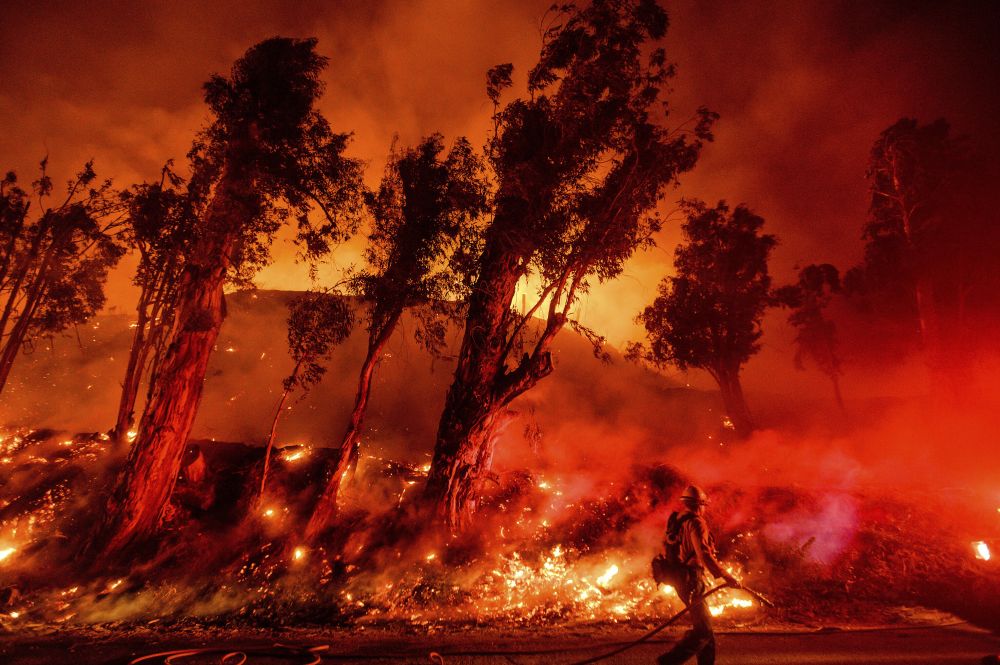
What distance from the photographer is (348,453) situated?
34.0ft

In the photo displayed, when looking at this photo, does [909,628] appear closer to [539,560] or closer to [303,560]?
[539,560]

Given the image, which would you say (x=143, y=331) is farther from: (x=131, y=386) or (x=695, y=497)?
(x=695, y=497)

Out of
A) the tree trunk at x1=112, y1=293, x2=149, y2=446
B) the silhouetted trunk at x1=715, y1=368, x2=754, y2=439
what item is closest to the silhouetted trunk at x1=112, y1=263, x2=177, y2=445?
the tree trunk at x1=112, y1=293, x2=149, y2=446

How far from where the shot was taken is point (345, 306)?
36.8 feet

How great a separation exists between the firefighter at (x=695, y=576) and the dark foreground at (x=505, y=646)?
1.80ft

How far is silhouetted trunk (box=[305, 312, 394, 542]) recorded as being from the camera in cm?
974

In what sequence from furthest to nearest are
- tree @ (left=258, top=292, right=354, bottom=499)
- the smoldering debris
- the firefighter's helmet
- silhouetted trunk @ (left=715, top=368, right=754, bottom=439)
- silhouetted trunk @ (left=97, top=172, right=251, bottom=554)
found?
silhouetted trunk @ (left=715, top=368, right=754, bottom=439)
tree @ (left=258, top=292, right=354, bottom=499)
silhouetted trunk @ (left=97, top=172, right=251, bottom=554)
the smoldering debris
the firefighter's helmet

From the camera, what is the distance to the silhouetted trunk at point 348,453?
9742 mm

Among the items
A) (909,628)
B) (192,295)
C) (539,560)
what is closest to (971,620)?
(909,628)

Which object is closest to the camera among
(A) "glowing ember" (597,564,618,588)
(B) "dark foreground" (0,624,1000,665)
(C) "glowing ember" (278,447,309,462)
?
(B) "dark foreground" (0,624,1000,665)

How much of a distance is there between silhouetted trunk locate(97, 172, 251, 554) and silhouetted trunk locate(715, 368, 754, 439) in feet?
72.1

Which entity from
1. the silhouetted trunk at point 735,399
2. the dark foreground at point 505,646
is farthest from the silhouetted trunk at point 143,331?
the silhouetted trunk at point 735,399

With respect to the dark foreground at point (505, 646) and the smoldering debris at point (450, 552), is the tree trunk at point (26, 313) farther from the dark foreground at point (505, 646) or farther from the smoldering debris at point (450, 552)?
the dark foreground at point (505, 646)

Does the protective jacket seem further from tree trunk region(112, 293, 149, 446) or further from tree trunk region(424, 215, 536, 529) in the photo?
tree trunk region(112, 293, 149, 446)
